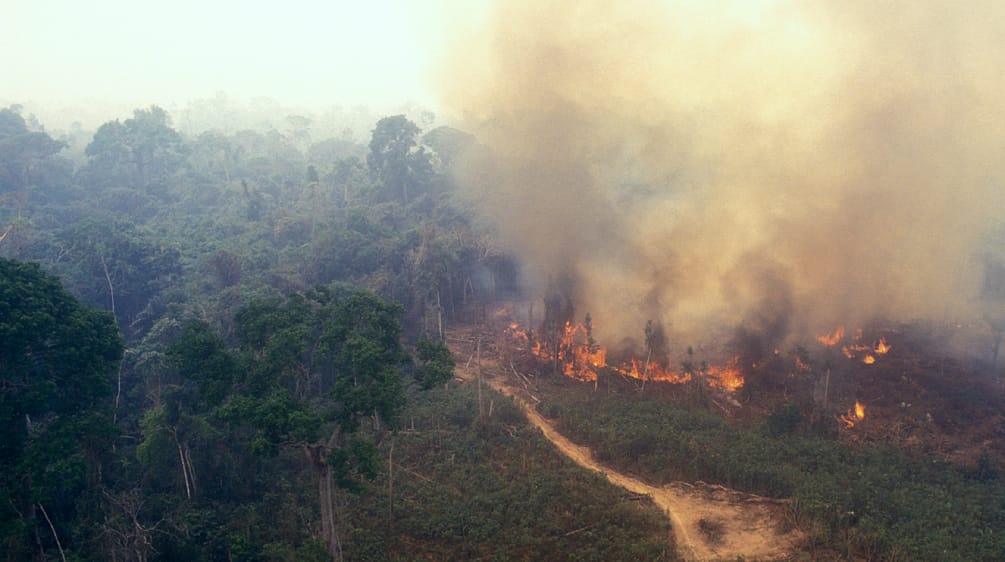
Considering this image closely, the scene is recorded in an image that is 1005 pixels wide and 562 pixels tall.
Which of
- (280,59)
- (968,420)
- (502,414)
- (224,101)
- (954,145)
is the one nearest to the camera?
(968,420)

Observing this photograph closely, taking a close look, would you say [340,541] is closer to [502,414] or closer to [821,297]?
[502,414]

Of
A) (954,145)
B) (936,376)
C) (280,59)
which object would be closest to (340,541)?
(936,376)

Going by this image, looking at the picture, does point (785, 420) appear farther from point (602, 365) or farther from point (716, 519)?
point (602, 365)

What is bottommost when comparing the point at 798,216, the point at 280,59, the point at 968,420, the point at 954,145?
Result: the point at 968,420

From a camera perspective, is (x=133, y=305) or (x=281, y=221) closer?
(x=133, y=305)

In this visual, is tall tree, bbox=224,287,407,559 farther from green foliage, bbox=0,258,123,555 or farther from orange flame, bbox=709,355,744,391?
orange flame, bbox=709,355,744,391

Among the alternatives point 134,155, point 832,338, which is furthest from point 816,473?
point 134,155

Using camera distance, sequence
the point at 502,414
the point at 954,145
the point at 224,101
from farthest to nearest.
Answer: the point at 224,101 → the point at 954,145 → the point at 502,414
